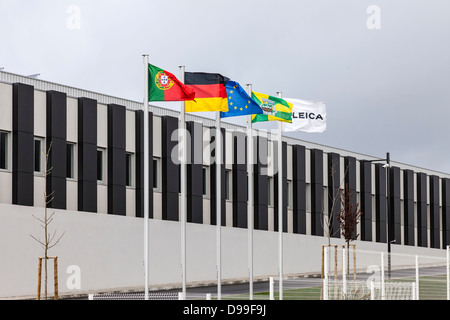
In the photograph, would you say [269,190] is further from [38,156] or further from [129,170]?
[38,156]

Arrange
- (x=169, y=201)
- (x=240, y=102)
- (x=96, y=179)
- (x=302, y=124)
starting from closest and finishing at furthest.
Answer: (x=240, y=102) < (x=302, y=124) < (x=96, y=179) < (x=169, y=201)

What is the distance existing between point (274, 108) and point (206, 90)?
14.2ft

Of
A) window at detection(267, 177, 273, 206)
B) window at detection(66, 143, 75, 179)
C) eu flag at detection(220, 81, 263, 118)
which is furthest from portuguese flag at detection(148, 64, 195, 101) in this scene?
window at detection(267, 177, 273, 206)

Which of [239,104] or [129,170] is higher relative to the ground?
[239,104]

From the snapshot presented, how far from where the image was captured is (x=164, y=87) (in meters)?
23.3

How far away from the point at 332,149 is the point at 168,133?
18.8m

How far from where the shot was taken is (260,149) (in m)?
46.8

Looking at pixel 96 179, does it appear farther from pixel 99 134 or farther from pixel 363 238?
pixel 363 238

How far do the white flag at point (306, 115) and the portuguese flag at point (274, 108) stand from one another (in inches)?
14.6

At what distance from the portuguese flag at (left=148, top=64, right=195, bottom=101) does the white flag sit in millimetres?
6817

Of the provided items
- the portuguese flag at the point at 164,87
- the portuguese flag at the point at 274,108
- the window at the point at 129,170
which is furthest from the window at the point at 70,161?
the portuguese flag at the point at 164,87

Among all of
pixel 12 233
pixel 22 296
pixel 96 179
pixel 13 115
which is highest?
pixel 13 115

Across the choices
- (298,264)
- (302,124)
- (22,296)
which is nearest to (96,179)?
(22,296)

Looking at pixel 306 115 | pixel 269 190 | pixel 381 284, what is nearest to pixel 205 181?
pixel 269 190
